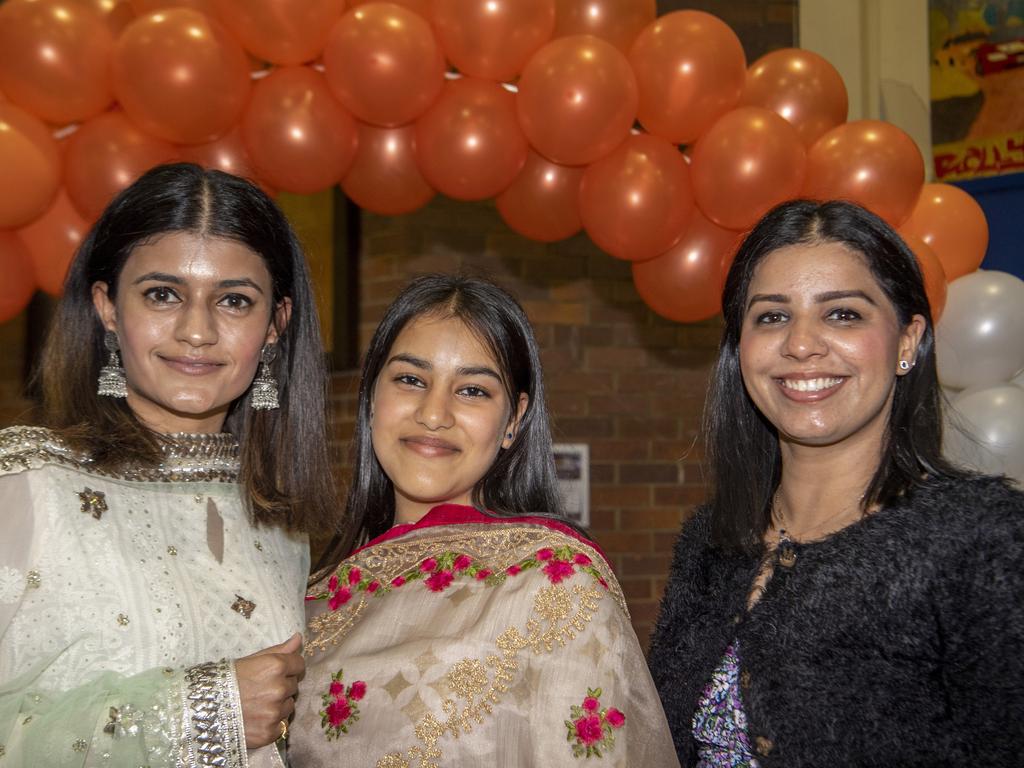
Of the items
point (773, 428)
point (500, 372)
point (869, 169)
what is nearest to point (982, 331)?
point (869, 169)

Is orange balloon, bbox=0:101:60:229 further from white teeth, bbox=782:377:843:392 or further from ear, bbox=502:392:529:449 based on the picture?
white teeth, bbox=782:377:843:392

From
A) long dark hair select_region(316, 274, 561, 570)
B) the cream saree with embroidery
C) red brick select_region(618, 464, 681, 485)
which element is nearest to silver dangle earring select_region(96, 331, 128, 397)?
long dark hair select_region(316, 274, 561, 570)

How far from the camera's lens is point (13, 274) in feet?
9.14

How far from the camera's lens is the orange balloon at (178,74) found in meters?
2.61

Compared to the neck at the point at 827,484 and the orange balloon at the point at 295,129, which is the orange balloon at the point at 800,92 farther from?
the neck at the point at 827,484

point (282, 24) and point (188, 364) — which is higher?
point (282, 24)

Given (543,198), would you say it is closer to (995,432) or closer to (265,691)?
(995,432)

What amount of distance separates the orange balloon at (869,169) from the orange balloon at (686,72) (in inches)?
11.2

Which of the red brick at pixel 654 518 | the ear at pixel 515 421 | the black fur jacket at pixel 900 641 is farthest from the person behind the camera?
the red brick at pixel 654 518

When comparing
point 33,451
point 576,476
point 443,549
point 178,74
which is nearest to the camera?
point 33,451

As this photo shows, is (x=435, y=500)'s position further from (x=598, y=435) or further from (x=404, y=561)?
(x=598, y=435)

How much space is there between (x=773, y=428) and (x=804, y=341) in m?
0.35

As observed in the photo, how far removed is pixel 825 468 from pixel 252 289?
0.98 meters

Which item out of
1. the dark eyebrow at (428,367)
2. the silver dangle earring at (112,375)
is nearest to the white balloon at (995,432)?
the dark eyebrow at (428,367)
